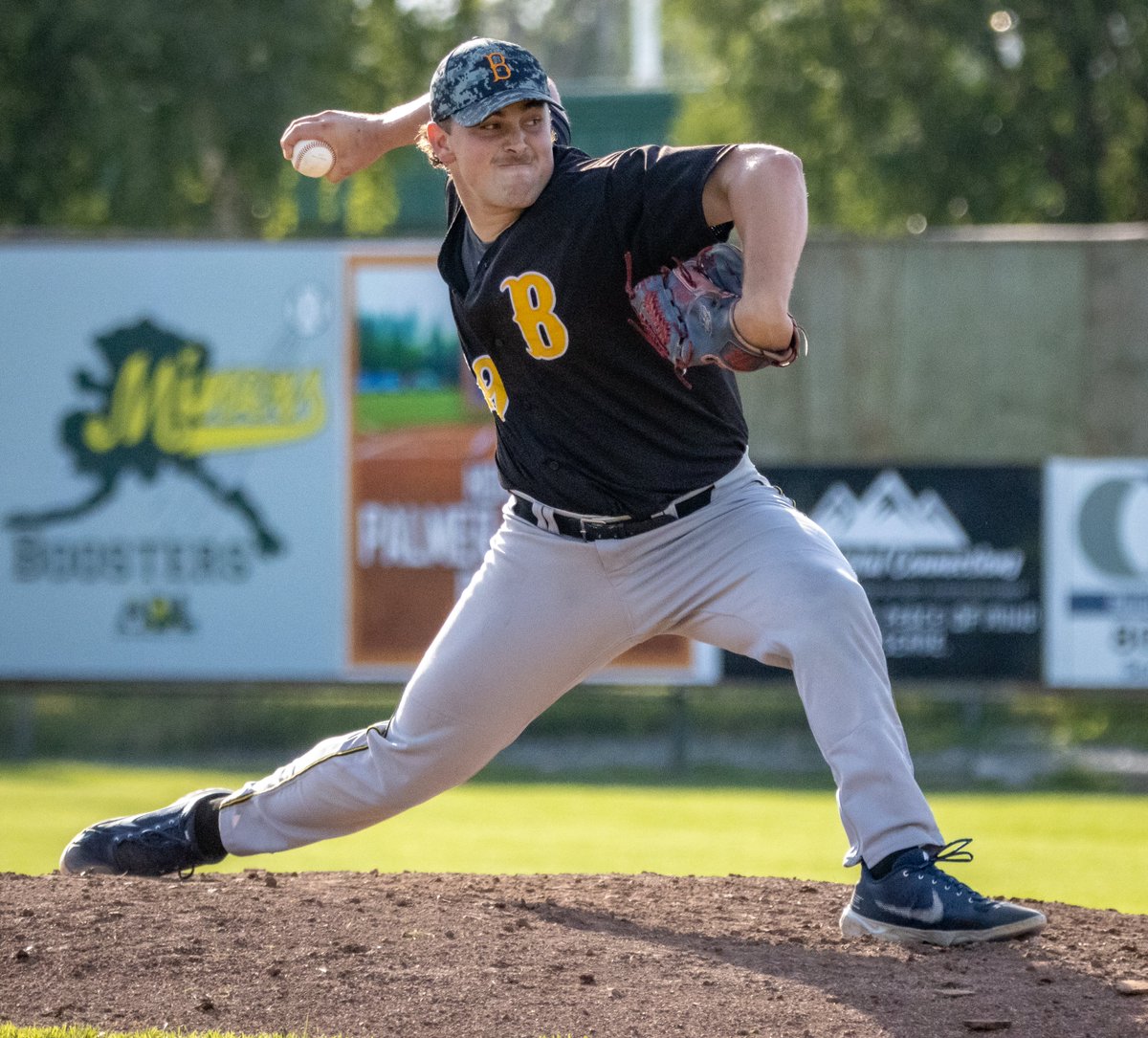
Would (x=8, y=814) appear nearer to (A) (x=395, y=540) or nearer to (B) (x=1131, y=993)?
(A) (x=395, y=540)

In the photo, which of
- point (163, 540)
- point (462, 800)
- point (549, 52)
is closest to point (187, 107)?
point (163, 540)

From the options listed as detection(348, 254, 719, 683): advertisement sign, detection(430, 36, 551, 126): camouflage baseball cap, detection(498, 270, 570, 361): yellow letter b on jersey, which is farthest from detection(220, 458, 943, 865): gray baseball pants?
detection(348, 254, 719, 683): advertisement sign

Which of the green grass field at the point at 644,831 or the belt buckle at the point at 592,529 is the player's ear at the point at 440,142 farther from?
the green grass field at the point at 644,831

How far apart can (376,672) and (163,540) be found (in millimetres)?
1659

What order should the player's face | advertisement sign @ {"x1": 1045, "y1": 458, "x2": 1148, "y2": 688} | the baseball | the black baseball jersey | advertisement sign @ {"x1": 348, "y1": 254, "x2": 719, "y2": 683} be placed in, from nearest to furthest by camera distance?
the black baseball jersey
the player's face
the baseball
advertisement sign @ {"x1": 1045, "y1": 458, "x2": 1148, "y2": 688}
advertisement sign @ {"x1": 348, "y1": 254, "x2": 719, "y2": 683}

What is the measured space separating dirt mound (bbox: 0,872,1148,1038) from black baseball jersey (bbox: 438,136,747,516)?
1031mm

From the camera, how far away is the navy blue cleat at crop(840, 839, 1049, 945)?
12.2ft

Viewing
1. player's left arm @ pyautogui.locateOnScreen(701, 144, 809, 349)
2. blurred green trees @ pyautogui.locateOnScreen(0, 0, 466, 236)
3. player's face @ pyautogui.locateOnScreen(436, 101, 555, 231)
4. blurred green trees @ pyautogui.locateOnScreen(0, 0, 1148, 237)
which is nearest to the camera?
player's left arm @ pyautogui.locateOnScreen(701, 144, 809, 349)

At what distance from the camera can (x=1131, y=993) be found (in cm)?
352

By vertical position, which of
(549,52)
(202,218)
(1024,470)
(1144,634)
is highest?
(549,52)

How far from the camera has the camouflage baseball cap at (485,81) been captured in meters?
3.85

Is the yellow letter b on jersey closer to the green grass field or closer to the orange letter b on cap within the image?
the orange letter b on cap

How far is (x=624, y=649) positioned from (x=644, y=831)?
4384 mm

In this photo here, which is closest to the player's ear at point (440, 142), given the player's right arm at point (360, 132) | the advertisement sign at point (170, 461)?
the player's right arm at point (360, 132)
